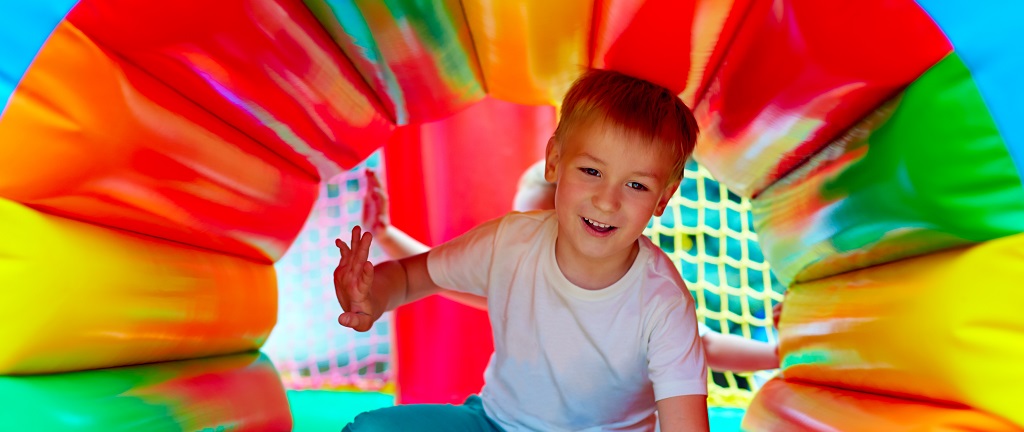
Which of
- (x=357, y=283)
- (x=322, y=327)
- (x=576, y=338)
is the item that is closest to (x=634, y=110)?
(x=576, y=338)

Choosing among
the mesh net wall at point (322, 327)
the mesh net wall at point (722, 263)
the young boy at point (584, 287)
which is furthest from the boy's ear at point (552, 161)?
the mesh net wall at point (322, 327)

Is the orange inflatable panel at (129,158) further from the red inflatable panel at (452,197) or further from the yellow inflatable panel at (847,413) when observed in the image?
the yellow inflatable panel at (847,413)

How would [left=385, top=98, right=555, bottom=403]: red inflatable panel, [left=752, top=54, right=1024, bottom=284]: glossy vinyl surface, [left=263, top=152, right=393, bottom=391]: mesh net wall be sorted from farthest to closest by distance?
[left=263, top=152, right=393, bottom=391]: mesh net wall, [left=385, top=98, right=555, bottom=403]: red inflatable panel, [left=752, top=54, right=1024, bottom=284]: glossy vinyl surface

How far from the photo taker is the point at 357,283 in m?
1.31

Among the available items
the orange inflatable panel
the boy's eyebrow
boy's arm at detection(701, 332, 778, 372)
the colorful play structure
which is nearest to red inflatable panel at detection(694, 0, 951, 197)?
the colorful play structure

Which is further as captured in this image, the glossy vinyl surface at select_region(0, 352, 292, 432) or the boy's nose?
the boy's nose

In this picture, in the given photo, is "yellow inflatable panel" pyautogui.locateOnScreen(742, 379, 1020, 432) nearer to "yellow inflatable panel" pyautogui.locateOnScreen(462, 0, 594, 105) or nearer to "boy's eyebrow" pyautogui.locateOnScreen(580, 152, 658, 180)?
"boy's eyebrow" pyautogui.locateOnScreen(580, 152, 658, 180)

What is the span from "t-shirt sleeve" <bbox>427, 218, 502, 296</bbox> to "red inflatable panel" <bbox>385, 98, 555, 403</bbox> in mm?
504

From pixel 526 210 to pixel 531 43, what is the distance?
1.75 feet

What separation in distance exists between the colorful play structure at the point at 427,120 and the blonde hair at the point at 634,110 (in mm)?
57

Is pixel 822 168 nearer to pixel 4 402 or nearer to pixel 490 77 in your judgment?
pixel 490 77

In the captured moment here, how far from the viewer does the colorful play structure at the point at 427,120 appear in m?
0.90

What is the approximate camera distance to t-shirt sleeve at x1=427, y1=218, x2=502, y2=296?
147 centimetres

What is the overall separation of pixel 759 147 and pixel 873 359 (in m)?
0.40
